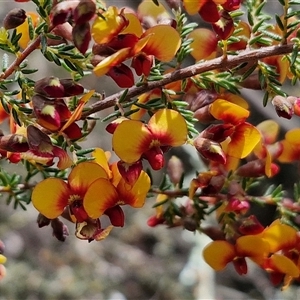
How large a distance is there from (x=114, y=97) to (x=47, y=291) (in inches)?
72.5

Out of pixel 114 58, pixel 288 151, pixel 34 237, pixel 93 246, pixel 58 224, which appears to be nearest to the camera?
pixel 114 58

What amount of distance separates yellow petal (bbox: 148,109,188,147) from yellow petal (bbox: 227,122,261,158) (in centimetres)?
11

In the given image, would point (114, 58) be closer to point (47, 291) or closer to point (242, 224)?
point (242, 224)

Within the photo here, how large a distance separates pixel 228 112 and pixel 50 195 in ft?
0.94

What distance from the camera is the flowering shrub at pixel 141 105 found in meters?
0.73

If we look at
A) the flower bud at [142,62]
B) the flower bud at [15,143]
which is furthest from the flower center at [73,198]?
the flower bud at [142,62]

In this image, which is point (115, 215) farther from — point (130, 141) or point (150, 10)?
point (150, 10)

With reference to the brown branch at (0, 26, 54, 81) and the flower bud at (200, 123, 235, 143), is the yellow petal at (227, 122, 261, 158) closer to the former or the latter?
the flower bud at (200, 123, 235, 143)

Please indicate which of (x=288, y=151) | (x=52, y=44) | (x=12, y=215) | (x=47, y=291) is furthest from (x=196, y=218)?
(x=12, y=215)

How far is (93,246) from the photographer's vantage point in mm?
2734

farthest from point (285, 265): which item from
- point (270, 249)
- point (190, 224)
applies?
point (190, 224)

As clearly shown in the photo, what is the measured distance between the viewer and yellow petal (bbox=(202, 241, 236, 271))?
39.4 inches

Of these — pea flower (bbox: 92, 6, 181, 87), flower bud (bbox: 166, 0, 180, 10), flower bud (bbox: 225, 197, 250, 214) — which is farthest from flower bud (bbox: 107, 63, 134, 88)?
flower bud (bbox: 225, 197, 250, 214)

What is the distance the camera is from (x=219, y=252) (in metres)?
1.00
